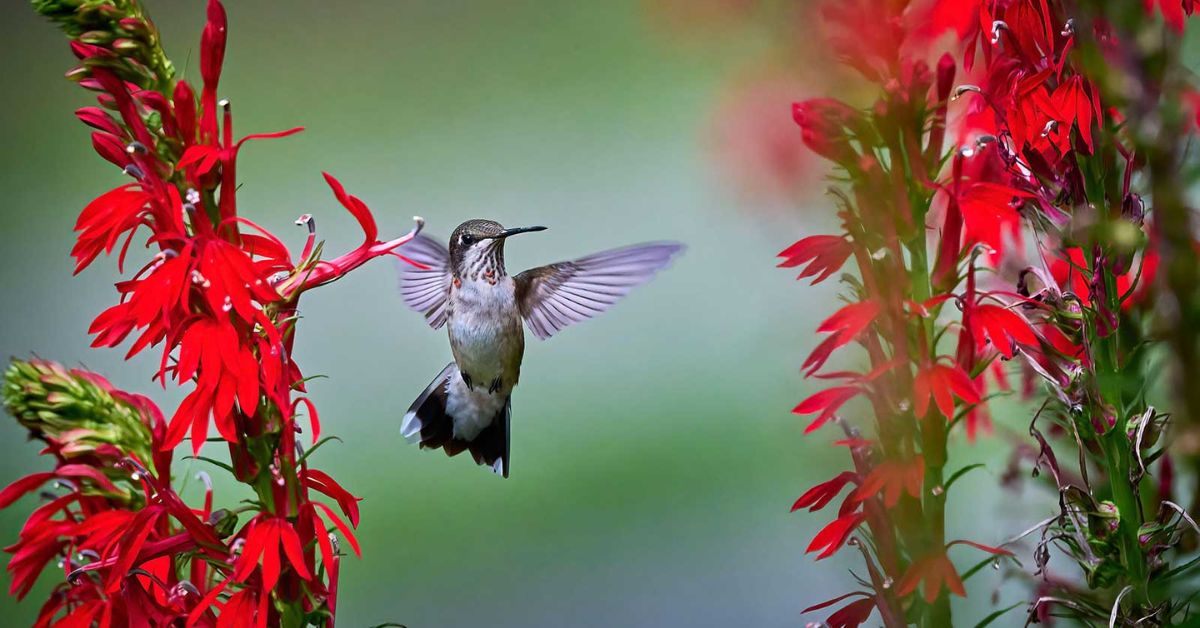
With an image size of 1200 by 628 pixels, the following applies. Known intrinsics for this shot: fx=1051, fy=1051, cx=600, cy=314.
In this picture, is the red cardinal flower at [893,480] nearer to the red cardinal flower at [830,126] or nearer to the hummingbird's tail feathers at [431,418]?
the red cardinal flower at [830,126]

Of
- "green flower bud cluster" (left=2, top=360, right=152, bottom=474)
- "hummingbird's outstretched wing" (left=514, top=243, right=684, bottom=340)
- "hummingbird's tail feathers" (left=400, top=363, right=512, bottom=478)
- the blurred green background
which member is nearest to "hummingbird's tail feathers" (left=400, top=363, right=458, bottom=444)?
"hummingbird's tail feathers" (left=400, top=363, right=512, bottom=478)

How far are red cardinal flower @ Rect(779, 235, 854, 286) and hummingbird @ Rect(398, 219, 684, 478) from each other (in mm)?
364

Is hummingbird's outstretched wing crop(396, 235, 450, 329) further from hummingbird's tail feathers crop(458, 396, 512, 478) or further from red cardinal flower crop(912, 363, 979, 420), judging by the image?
red cardinal flower crop(912, 363, 979, 420)

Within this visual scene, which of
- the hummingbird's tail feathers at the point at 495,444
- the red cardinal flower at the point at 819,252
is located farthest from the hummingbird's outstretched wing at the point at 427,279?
the red cardinal flower at the point at 819,252

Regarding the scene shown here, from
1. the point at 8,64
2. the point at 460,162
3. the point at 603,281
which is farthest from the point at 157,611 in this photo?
the point at 8,64

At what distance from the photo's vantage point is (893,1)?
1.81 ft

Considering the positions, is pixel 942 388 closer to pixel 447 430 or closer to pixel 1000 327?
pixel 1000 327

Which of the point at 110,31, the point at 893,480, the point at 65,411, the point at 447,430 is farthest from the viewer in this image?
the point at 447,430

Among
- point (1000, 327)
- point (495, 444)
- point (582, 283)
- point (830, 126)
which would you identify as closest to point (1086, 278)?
point (1000, 327)

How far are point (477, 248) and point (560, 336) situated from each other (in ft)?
1.86

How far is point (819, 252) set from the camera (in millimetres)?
604

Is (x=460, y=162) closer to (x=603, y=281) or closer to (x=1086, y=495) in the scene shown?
(x=603, y=281)

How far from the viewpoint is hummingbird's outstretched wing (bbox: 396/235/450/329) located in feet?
3.56

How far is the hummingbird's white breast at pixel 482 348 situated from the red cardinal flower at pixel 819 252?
0.46 metres
